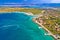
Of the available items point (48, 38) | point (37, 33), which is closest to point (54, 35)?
point (48, 38)

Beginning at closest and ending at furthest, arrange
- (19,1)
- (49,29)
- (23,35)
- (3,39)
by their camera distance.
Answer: (3,39) → (23,35) → (49,29) → (19,1)

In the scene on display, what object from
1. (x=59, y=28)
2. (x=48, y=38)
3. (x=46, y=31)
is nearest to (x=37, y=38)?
(x=48, y=38)

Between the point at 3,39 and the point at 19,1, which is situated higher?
the point at 3,39

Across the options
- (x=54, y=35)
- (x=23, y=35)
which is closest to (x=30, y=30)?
(x=23, y=35)

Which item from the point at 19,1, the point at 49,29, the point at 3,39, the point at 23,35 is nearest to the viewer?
the point at 3,39

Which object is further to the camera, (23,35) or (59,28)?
(59,28)

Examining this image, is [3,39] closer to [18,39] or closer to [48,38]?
[18,39]

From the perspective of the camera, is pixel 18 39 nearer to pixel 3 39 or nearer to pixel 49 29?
pixel 3 39

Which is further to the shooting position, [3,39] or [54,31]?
[54,31]
